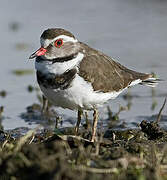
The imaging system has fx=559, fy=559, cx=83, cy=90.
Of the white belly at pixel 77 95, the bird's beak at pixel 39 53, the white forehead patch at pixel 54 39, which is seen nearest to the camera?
the white belly at pixel 77 95

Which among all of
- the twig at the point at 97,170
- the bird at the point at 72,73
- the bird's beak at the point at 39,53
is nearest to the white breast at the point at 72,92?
the bird at the point at 72,73

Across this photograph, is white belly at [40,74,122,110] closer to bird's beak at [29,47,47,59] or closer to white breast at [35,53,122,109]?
white breast at [35,53,122,109]

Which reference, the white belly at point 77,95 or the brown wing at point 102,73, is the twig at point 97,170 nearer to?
the white belly at point 77,95

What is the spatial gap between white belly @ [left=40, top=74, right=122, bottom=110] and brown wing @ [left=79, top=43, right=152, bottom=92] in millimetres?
87

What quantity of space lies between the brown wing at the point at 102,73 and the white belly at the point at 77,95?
87mm

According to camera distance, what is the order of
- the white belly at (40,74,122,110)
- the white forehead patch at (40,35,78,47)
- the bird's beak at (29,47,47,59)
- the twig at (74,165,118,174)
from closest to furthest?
the twig at (74,165,118,174)
the white belly at (40,74,122,110)
the bird's beak at (29,47,47,59)
the white forehead patch at (40,35,78,47)

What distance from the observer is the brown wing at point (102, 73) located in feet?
21.5

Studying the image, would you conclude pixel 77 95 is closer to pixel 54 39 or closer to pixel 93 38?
pixel 54 39

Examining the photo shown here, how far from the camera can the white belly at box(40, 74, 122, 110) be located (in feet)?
20.7

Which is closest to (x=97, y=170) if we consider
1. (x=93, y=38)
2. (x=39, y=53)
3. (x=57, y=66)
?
(x=57, y=66)

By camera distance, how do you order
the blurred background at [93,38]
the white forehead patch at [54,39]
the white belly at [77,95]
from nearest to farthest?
1. the white belly at [77,95]
2. the white forehead patch at [54,39]
3. the blurred background at [93,38]

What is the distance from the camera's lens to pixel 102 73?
22.5 feet

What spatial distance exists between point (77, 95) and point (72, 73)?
257mm

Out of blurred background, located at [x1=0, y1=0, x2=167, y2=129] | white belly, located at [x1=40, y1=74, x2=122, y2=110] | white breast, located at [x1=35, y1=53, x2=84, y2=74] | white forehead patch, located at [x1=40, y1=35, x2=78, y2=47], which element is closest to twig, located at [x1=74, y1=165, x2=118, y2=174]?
white belly, located at [x1=40, y1=74, x2=122, y2=110]
